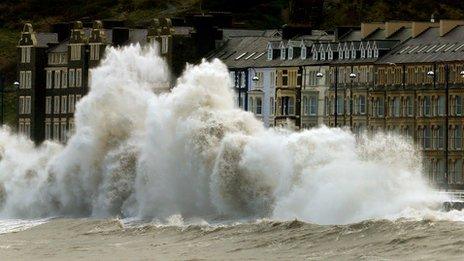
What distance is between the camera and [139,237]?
102m

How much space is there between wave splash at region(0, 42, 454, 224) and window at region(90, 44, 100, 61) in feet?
132

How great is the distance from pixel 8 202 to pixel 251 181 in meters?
26.5

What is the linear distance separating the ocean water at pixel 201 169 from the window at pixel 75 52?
43.5 meters

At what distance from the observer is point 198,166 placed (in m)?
106

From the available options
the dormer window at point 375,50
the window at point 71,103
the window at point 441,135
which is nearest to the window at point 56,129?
the window at point 71,103

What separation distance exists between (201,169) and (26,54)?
7583 cm

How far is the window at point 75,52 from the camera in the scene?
172875mm

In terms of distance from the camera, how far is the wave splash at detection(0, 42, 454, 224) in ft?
322

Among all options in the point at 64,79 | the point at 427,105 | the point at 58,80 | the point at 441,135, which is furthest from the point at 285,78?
the point at 58,80

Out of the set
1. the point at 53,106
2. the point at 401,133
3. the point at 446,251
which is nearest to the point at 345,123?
the point at 401,133

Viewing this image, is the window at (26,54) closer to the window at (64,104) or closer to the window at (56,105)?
the window at (56,105)

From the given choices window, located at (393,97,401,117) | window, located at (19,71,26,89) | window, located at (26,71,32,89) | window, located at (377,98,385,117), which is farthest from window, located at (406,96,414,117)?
window, located at (19,71,26,89)

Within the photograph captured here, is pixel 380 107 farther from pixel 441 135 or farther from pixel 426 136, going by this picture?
pixel 441 135

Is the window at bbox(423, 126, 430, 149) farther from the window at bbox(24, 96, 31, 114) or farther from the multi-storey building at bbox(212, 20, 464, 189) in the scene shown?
the window at bbox(24, 96, 31, 114)
